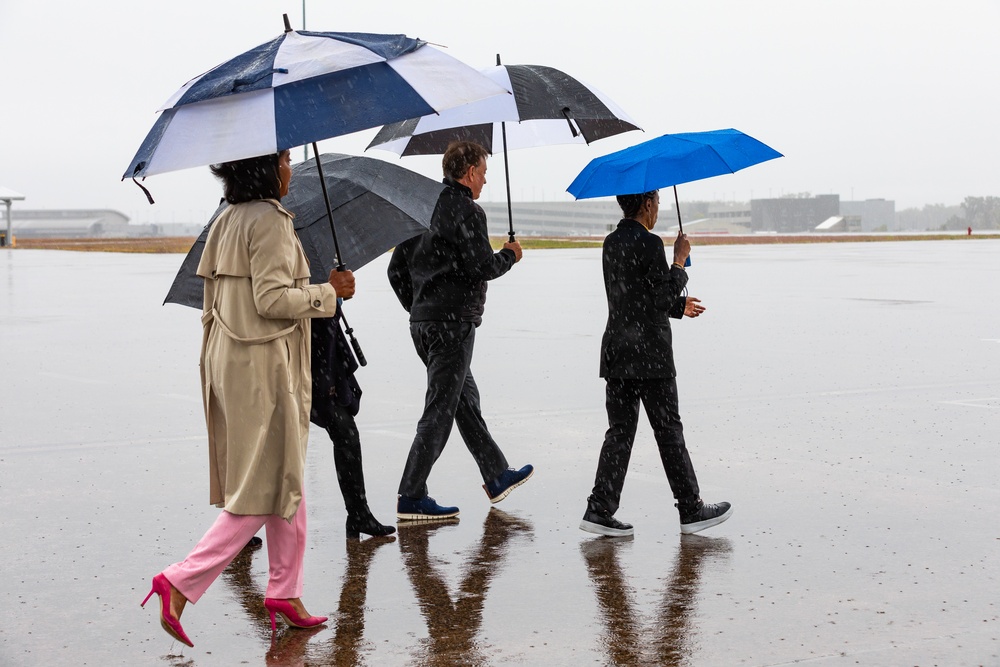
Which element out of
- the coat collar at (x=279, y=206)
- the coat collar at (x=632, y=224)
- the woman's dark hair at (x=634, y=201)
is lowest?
the coat collar at (x=632, y=224)

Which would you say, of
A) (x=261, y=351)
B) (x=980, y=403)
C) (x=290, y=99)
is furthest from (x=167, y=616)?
(x=980, y=403)

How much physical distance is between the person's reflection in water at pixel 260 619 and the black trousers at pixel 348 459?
50 cm

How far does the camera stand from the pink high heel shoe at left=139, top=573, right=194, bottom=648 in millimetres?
4559

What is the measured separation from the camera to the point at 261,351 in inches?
187

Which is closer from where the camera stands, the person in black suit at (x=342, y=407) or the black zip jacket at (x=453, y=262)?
the person in black suit at (x=342, y=407)

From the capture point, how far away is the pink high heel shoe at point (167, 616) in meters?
4.56

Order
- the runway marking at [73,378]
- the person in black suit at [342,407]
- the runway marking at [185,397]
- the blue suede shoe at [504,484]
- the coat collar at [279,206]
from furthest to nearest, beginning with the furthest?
1. the runway marking at [73,378]
2. the runway marking at [185,397]
3. the blue suede shoe at [504,484]
4. the person in black suit at [342,407]
5. the coat collar at [279,206]

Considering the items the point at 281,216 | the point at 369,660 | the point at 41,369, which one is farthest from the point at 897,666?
the point at 41,369

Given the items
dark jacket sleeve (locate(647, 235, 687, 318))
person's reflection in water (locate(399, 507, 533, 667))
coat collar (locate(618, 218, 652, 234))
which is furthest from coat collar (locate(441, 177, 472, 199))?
person's reflection in water (locate(399, 507, 533, 667))

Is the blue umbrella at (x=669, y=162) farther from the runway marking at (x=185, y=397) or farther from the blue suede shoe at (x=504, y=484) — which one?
the runway marking at (x=185, y=397)

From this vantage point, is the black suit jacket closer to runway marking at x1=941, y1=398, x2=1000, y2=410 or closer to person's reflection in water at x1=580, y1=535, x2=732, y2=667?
person's reflection in water at x1=580, y1=535, x2=732, y2=667

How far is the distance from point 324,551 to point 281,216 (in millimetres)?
1910

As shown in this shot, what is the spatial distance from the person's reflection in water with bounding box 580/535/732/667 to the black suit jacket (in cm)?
82

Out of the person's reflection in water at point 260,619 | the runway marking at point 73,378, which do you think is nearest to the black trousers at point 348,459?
the person's reflection in water at point 260,619
